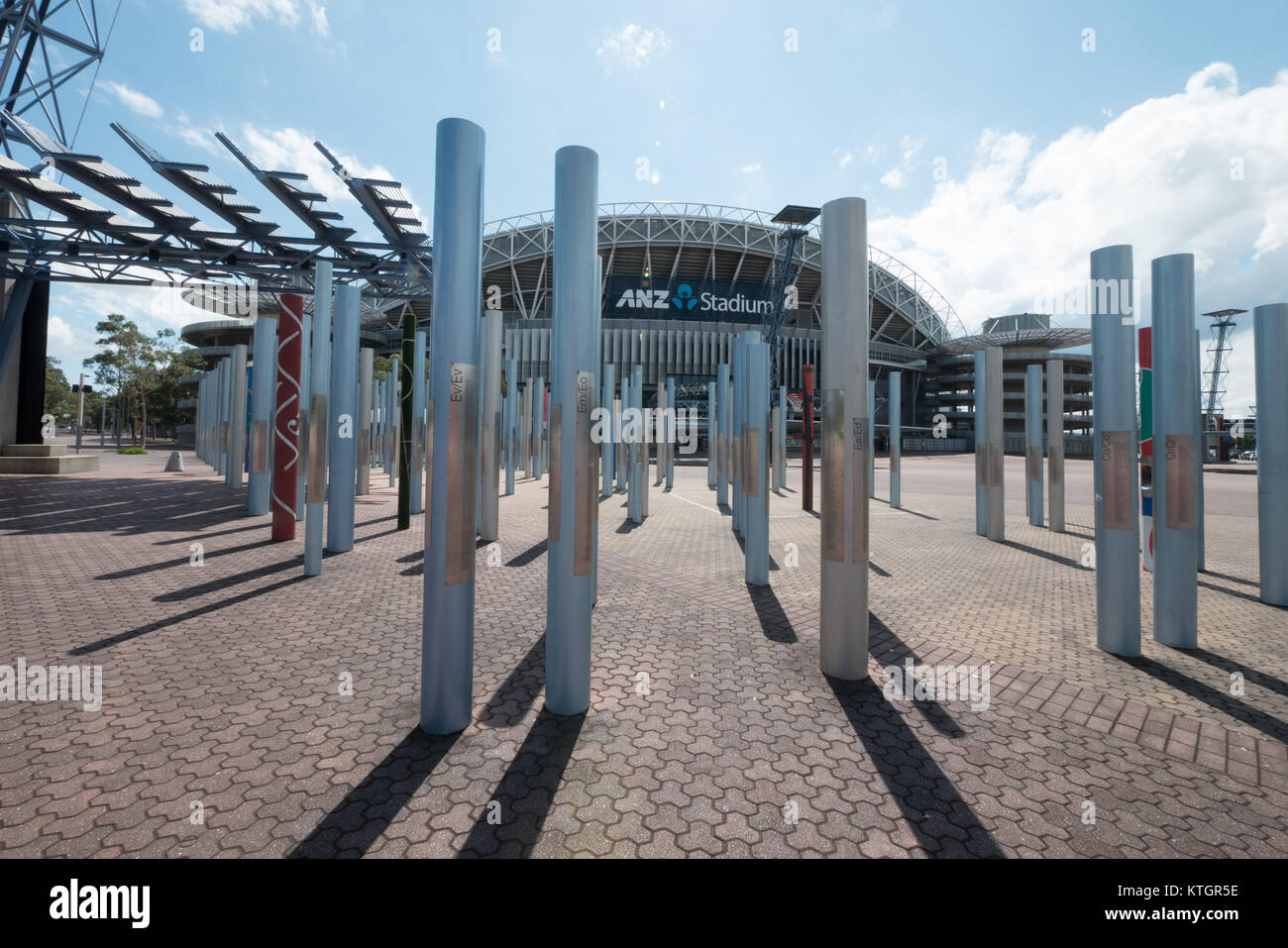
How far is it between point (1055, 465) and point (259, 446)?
1723cm

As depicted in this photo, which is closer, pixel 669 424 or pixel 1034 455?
pixel 1034 455

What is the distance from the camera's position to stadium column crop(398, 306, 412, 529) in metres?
10.7

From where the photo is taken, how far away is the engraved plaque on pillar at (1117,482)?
4.82m

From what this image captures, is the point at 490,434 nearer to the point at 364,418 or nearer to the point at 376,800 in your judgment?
the point at 376,800

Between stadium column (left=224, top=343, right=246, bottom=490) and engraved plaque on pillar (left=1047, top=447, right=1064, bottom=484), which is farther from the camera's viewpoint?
stadium column (left=224, top=343, right=246, bottom=490)

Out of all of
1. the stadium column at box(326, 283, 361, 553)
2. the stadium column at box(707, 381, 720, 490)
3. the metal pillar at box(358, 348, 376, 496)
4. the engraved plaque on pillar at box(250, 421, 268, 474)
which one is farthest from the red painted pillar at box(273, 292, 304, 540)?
the stadium column at box(707, 381, 720, 490)

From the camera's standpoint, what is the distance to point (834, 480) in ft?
14.6

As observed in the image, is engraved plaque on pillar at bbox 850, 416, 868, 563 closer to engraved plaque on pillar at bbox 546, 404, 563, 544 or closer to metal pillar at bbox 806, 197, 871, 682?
metal pillar at bbox 806, 197, 871, 682

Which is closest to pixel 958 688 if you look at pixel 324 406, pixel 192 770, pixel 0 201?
pixel 192 770

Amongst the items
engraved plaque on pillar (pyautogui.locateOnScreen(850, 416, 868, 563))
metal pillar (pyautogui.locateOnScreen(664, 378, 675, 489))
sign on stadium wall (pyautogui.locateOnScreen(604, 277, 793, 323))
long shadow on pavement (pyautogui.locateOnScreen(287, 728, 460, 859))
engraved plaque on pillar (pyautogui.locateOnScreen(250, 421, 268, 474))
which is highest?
sign on stadium wall (pyautogui.locateOnScreen(604, 277, 793, 323))

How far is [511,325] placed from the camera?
58750 mm

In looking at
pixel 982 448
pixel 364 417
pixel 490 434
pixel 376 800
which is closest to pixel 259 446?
pixel 364 417

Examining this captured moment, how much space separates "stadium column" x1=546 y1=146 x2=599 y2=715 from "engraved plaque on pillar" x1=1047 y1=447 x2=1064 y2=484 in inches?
486

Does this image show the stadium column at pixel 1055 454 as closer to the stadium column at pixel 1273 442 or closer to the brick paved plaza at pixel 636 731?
the brick paved plaza at pixel 636 731
